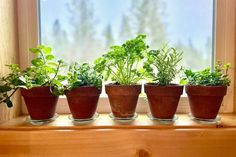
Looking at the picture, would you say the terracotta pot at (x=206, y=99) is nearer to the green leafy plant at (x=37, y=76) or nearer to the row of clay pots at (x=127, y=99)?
the row of clay pots at (x=127, y=99)

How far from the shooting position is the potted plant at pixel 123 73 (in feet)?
3.05

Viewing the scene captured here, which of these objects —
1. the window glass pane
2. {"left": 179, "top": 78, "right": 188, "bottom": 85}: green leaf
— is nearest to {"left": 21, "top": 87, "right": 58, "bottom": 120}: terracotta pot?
the window glass pane

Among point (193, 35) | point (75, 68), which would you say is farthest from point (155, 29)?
point (75, 68)

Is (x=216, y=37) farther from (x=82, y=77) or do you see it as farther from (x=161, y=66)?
(x=82, y=77)

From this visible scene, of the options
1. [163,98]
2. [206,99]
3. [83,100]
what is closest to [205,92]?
[206,99]

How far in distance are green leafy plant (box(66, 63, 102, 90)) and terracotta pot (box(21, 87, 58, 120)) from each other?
9 cm

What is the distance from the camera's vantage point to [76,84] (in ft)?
3.02

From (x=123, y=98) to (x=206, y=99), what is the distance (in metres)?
0.32

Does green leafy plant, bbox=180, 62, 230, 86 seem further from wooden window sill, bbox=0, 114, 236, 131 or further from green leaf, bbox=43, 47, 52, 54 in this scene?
green leaf, bbox=43, 47, 52, 54

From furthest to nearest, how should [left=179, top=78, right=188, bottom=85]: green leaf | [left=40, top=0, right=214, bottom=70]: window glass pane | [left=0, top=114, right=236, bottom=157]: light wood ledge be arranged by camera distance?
1. [left=40, top=0, right=214, bottom=70]: window glass pane
2. [left=179, top=78, right=188, bottom=85]: green leaf
3. [left=0, top=114, right=236, bottom=157]: light wood ledge

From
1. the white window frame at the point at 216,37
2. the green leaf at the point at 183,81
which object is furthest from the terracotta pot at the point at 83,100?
the green leaf at the point at 183,81

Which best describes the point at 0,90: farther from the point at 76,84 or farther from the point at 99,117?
the point at 99,117

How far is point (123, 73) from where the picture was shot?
3.21 ft

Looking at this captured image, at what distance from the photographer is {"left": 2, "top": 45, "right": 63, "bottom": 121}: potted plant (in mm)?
909
